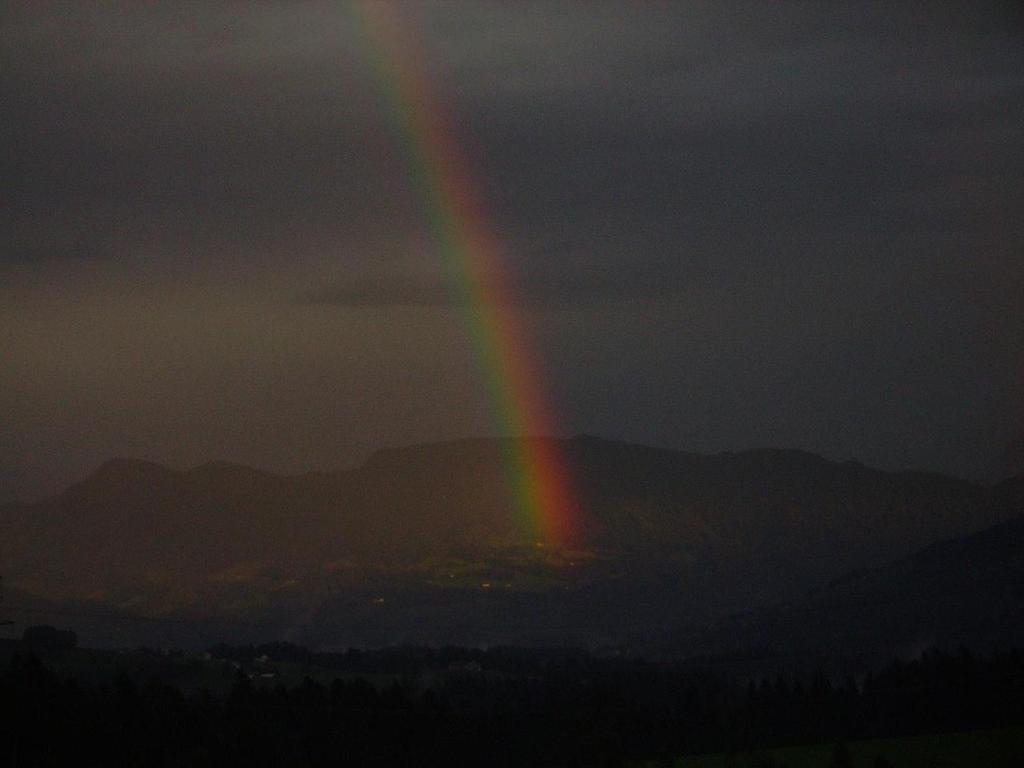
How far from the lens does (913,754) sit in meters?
120

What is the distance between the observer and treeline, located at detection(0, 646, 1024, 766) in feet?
374

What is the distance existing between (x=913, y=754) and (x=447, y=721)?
34.8 meters

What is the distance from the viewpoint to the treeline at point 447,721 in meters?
114

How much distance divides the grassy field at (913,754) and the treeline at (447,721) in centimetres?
415

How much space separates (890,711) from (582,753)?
3564 cm

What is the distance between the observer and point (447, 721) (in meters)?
136

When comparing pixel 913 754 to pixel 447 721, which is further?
pixel 447 721

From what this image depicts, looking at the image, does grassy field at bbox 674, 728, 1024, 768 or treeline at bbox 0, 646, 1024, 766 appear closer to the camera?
treeline at bbox 0, 646, 1024, 766

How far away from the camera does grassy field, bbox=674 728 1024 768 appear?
376 feet

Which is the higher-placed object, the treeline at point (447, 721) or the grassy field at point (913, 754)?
the treeline at point (447, 721)

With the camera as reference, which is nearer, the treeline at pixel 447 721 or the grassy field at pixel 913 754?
the treeline at pixel 447 721

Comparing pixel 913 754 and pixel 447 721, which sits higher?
pixel 447 721

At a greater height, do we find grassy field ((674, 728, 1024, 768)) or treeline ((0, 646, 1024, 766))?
treeline ((0, 646, 1024, 766))

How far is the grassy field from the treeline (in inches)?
163
